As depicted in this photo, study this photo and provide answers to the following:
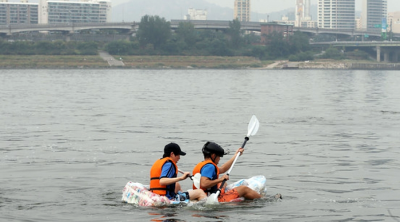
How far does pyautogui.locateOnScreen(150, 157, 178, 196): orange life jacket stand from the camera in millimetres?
15773

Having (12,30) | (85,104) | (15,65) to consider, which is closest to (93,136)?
(85,104)

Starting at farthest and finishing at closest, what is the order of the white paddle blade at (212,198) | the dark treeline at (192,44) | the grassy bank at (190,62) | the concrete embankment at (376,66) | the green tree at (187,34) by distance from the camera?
the concrete embankment at (376,66), the green tree at (187,34), the dark treeline at (192,44), the grassy bank at (190,62), the white paddle blade at (212,198)

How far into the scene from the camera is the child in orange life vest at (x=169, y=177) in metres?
15.6

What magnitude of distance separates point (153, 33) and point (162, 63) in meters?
14.9

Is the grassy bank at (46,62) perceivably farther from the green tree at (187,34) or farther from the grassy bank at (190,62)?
the green tree at (187,34)

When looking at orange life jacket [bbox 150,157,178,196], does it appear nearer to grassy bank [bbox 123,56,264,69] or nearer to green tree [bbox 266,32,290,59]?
grassy bank [bbox 123,56,264,69]

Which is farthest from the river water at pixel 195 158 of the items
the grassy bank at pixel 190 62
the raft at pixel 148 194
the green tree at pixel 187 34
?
the green tree at pixel 187 34

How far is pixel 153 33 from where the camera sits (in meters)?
177

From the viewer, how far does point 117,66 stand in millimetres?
155375

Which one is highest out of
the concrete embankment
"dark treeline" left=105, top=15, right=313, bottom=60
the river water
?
"dark treeline" left=105, top=15, right=313, bottom=60

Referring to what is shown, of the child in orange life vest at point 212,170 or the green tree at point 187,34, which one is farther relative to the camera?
the green tree at point 187,34

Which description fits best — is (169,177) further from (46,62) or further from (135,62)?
(135,62)

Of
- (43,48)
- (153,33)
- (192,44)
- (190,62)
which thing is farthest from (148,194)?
(192,44)

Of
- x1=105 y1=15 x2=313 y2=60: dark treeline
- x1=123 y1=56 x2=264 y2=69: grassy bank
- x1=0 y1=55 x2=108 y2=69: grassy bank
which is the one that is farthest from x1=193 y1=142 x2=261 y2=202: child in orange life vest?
x1=105 y1=15 x2=313 y2=60: dark treeline
